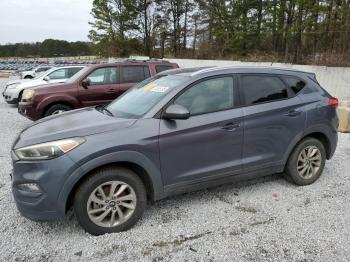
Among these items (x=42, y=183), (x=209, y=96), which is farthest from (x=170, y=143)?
(x=42, y=183)

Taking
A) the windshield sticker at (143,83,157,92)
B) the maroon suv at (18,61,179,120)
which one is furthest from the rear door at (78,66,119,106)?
the windshield sticker at (143,83,157,92)

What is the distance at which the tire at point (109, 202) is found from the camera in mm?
3045

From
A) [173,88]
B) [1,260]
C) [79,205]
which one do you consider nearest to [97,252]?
[79,205]

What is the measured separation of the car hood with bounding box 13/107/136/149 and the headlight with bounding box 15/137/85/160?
60 mm

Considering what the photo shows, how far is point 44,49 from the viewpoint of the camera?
80.6m

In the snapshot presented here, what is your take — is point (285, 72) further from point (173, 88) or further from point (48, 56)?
point (48, 56)

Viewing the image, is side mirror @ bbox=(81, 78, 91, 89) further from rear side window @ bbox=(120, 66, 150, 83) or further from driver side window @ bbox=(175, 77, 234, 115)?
driver side window @ bbox=(175, 77, 234, 115)

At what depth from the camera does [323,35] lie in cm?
1727

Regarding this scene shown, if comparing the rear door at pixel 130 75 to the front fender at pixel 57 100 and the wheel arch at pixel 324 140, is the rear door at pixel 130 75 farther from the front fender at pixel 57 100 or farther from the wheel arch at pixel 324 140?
the wheel arch at pixel 324 140

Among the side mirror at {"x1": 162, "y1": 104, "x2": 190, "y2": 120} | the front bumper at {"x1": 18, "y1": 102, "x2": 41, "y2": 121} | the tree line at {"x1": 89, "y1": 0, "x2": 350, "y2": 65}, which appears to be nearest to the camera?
the side mirror at {"x1": 162, "y1": 104, "x2": 190, "y2": 120}

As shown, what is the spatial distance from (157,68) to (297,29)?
16.3m

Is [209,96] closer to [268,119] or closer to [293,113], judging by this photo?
[268,119]

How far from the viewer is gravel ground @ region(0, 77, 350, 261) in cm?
293

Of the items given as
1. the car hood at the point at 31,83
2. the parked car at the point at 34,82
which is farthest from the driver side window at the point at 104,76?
the car hood at the point at 31,83
